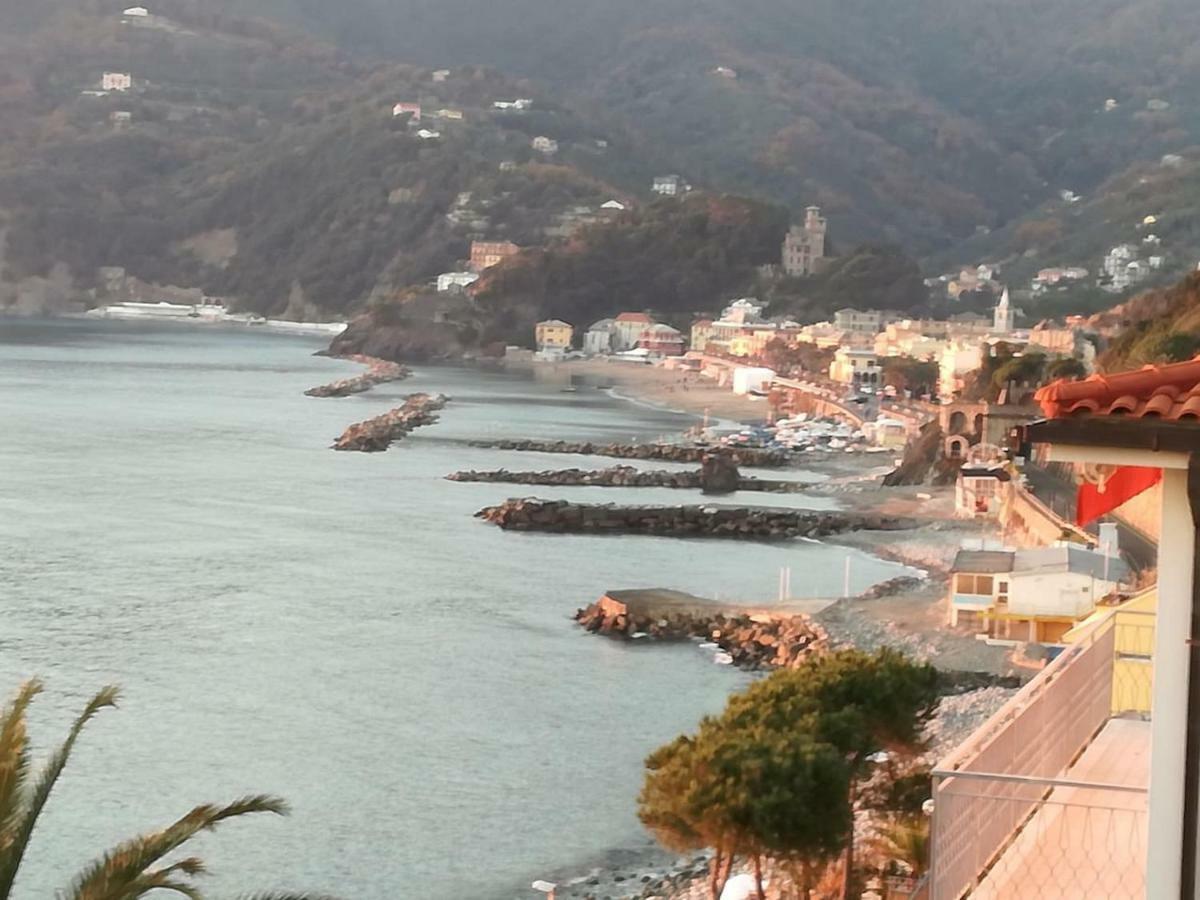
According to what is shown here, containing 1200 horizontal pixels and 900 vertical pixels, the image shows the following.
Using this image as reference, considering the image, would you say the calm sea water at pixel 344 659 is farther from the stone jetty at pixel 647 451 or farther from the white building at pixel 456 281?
the white building at pixel 456 281

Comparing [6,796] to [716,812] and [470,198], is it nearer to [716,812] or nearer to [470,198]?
[716,812]

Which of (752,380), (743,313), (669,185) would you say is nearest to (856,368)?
(752,380)

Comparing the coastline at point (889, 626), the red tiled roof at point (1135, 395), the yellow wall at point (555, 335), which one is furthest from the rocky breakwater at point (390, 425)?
the red tiled roof at point (1135, 395)

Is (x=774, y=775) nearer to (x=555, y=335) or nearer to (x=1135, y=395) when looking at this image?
(x=1135, y=395)

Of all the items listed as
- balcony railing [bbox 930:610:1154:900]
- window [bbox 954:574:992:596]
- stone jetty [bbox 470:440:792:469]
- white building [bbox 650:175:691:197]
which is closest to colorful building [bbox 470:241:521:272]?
white building [bbox 650:175:691:197]

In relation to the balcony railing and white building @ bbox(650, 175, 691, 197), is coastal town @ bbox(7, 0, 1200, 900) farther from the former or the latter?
white building @ bbox(650, 175, 691, 197)

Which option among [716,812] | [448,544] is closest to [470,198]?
[448,544]
